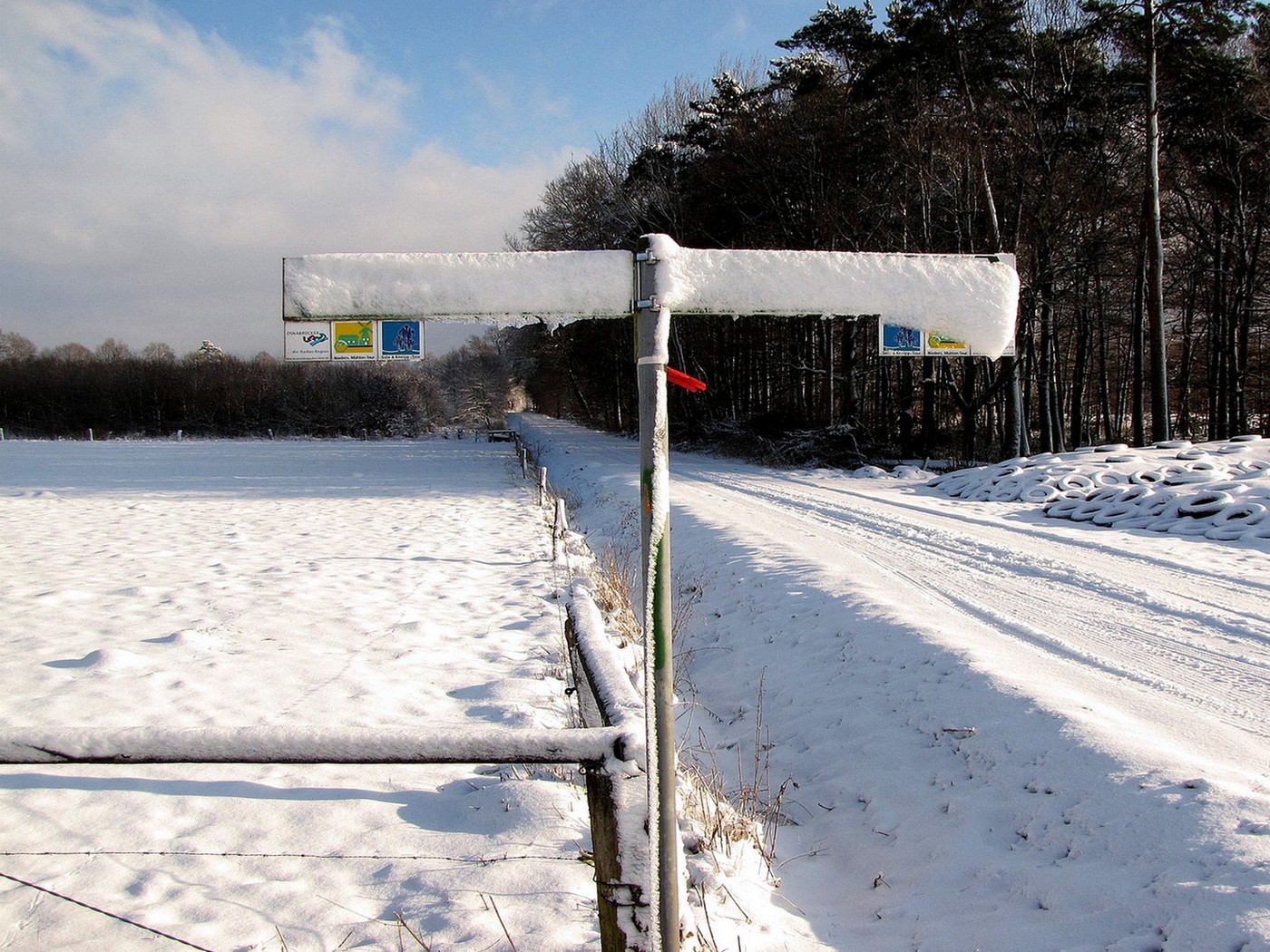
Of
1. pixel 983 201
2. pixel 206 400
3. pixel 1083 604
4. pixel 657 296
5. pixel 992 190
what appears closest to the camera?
pixel 657 296

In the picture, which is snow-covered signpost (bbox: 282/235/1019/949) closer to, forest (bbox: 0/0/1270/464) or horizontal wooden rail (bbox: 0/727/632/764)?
horizontal wooden rail (bbox: 0/727/632/764)

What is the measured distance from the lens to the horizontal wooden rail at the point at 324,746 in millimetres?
1596

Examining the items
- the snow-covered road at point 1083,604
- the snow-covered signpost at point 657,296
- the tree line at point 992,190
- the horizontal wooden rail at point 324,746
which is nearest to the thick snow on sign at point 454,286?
the snow-covered signpost at point 657,296

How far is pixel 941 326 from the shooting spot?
163 centimetres

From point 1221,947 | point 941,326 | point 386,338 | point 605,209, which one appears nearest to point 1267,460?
point 1221,947

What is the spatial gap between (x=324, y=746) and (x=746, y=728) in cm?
418

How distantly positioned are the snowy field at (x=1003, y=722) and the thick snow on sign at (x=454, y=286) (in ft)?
9.46

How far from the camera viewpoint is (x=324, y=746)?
163 cm

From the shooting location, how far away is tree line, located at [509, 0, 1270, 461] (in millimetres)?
17578

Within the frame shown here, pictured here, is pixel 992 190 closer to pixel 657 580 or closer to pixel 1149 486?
pixel 1149 486

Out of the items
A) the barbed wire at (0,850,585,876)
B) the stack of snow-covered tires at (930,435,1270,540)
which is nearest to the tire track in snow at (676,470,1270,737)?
the stack of snow-covered tires at (930,435,1270,540)

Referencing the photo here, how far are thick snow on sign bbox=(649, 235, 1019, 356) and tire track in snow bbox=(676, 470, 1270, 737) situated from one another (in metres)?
3.73

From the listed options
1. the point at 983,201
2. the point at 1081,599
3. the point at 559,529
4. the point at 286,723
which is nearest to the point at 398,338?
the point at 286,723

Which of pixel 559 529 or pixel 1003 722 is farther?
pixel 559 529
